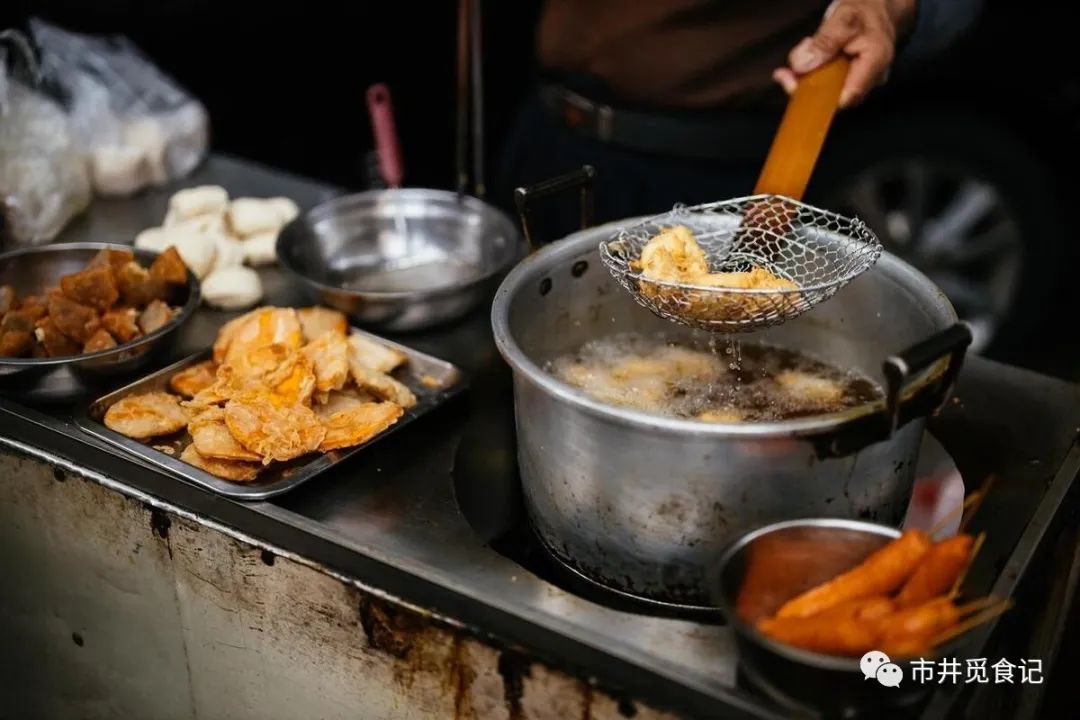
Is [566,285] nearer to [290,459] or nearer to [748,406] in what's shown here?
[748,406]

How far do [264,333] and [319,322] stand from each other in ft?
0.37

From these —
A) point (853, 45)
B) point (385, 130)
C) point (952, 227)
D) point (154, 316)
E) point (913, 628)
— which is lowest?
point (952, 227)

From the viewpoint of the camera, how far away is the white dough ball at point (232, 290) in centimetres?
226

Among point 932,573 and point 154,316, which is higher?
point 932,573

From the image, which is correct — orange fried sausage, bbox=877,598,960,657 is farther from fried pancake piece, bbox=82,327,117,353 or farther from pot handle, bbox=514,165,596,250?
fried pancake piece, bbox=82,327,117,353

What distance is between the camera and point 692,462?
1324mm

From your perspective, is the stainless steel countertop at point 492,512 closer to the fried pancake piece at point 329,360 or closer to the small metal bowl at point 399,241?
the fried pancake piece at point 329,360

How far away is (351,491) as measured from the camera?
1.72 metres

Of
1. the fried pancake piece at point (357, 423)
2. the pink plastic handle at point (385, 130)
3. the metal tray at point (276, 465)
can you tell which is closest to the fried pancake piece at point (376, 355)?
the metal tray at point (276, 465)

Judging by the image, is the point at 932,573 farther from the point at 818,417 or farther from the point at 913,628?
the point at 818,417

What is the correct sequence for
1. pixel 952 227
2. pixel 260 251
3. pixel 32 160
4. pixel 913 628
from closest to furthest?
pixel 913 628, pixel 260 251, pixel 32 160, pixel 952 227

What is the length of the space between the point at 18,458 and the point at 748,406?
1.22m

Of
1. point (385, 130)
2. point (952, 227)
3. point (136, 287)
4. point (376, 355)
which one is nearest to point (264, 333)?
point (376, 355)

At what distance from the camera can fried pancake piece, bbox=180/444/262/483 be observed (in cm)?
170
